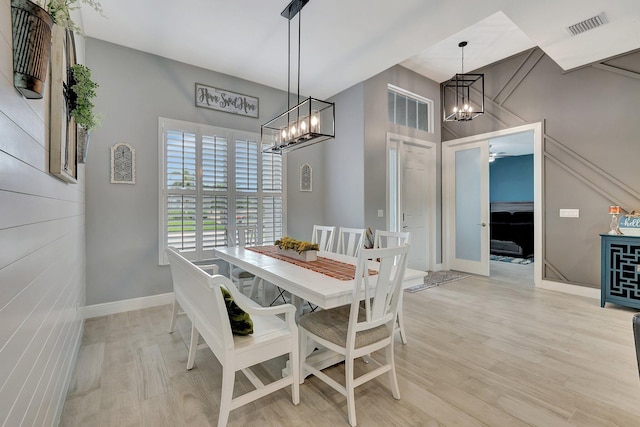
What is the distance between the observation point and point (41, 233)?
1.29 meters

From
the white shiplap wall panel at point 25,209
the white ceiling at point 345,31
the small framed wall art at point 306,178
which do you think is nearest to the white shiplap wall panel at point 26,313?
the white shiplap wall panel at point 25,209

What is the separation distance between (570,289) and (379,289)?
3901 millimetres

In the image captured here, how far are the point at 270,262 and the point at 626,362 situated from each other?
2966mm

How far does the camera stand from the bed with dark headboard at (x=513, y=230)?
6.84 m

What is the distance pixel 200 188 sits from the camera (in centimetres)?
381

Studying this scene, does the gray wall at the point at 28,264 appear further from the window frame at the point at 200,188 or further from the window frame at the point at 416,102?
the window frame at the point at 416,102

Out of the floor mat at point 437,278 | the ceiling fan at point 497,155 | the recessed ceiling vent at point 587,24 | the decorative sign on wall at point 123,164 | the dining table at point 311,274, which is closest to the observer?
the dining table at point 311,274

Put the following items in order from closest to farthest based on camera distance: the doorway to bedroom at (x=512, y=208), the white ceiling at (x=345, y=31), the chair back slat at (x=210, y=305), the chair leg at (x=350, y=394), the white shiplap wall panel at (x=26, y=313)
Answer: the white shiplap wall panel at (x=26, y=313) → the chair back slat at (x=210, y=305) → the chair leg at (x=350, y=394) → the white ceiling at (x=345, y=31) → the doorway to bedroom at (x=512, y=208)

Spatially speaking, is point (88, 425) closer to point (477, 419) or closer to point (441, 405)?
point (441, 405)

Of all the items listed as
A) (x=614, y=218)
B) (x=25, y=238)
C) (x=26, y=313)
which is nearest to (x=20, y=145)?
(x=25, y=238)

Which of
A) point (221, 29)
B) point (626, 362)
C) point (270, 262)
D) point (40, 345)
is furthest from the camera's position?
point (221, 29)

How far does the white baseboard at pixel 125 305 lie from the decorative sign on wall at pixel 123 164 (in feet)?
4.63

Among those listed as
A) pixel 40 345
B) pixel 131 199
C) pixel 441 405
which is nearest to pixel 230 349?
pixel 40 345

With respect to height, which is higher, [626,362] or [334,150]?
[334,150]
